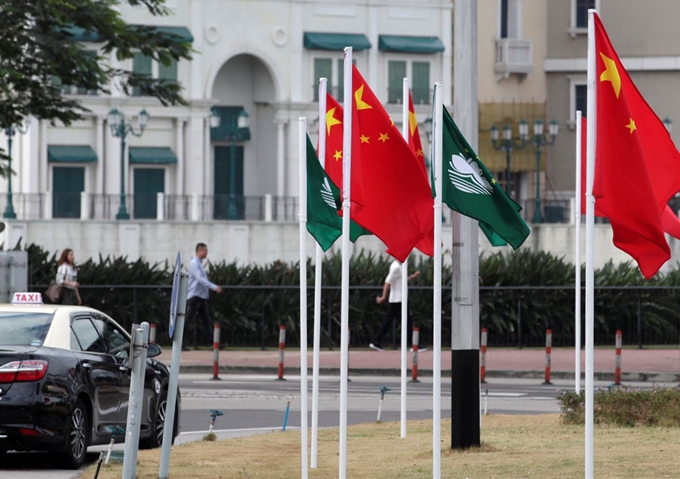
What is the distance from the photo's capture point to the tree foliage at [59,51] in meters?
27.9

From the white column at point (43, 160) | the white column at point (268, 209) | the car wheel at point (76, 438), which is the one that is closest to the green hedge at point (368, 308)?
the car wheel at point (76, 438)

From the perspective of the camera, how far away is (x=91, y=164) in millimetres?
62844

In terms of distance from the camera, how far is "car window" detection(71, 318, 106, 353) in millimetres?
14609

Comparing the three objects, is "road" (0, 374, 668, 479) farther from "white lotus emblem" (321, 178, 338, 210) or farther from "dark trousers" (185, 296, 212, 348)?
"white lotus emblem" (321, 178, 338, 210)

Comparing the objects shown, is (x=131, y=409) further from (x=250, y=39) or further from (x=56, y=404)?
(x=250, y=39)

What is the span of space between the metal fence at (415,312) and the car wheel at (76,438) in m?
18.5

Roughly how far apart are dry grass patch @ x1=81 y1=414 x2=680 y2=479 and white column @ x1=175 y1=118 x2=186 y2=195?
4820cm

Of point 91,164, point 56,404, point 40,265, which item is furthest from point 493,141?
point 56,404

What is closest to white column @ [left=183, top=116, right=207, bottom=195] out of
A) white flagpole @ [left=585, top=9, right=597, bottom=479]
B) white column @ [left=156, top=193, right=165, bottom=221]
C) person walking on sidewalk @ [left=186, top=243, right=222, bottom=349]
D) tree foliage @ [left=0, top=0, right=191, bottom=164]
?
white column @ [left=156, top=193, right=165, bottom=221]

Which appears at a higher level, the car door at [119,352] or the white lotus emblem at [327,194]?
the white lotus emblem at [327,194]

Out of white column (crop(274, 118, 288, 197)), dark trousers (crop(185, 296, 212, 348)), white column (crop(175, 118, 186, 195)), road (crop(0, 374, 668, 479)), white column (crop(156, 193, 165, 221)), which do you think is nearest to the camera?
road (crop(0, 374, 668, 479))

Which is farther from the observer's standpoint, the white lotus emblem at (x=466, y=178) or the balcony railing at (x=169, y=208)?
the balcony railing at (x=169, y=208)

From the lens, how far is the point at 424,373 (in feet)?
89.9

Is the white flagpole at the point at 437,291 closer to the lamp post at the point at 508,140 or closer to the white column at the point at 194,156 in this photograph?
the lamp post at the point at 508,140
